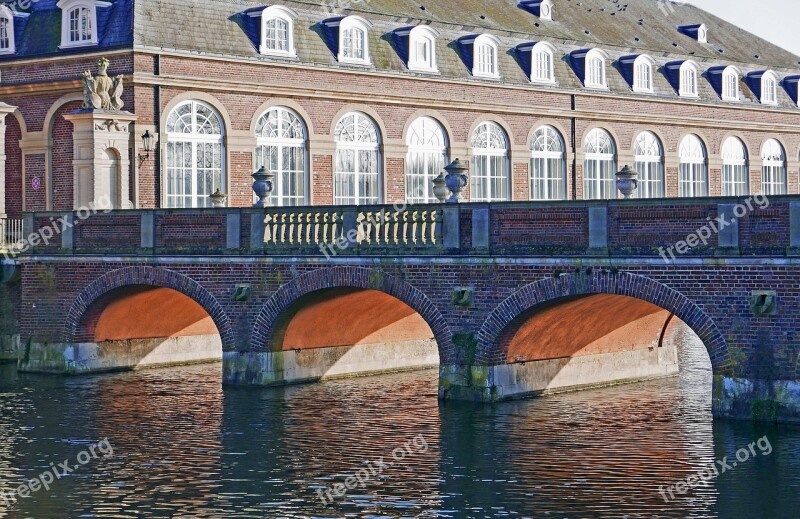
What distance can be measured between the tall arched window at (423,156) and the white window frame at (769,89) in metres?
17.1

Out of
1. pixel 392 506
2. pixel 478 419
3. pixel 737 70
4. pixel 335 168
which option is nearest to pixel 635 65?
Result: pixel 737 70

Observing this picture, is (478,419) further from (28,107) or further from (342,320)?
(28,107)

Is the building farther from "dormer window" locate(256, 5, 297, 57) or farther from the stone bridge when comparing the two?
the stone bridge

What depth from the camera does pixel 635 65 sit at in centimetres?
5228

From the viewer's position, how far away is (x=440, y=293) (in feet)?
93.4

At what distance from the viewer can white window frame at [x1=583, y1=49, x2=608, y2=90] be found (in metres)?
50.3

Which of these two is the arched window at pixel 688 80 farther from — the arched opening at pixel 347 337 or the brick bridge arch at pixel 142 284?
the brick bridge arch at pixel 142 284

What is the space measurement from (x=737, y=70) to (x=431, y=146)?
16395mm

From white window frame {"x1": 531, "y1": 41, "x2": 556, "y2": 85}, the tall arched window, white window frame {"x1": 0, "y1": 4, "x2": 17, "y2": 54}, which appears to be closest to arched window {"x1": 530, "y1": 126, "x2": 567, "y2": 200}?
white window frame {"x1": 531, "y1": 41, "x2": 556, "y2": 85}

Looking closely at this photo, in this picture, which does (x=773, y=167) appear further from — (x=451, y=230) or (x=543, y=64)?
(x=451, y=230)

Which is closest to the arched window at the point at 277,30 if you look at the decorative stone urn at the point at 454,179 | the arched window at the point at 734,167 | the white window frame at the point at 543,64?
the white window frame at the point at 543,64

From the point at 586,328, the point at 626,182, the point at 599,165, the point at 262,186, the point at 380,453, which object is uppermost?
the point at 599,165

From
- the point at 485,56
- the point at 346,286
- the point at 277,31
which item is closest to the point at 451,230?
the point at 346,286

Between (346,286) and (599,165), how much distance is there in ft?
74.0
